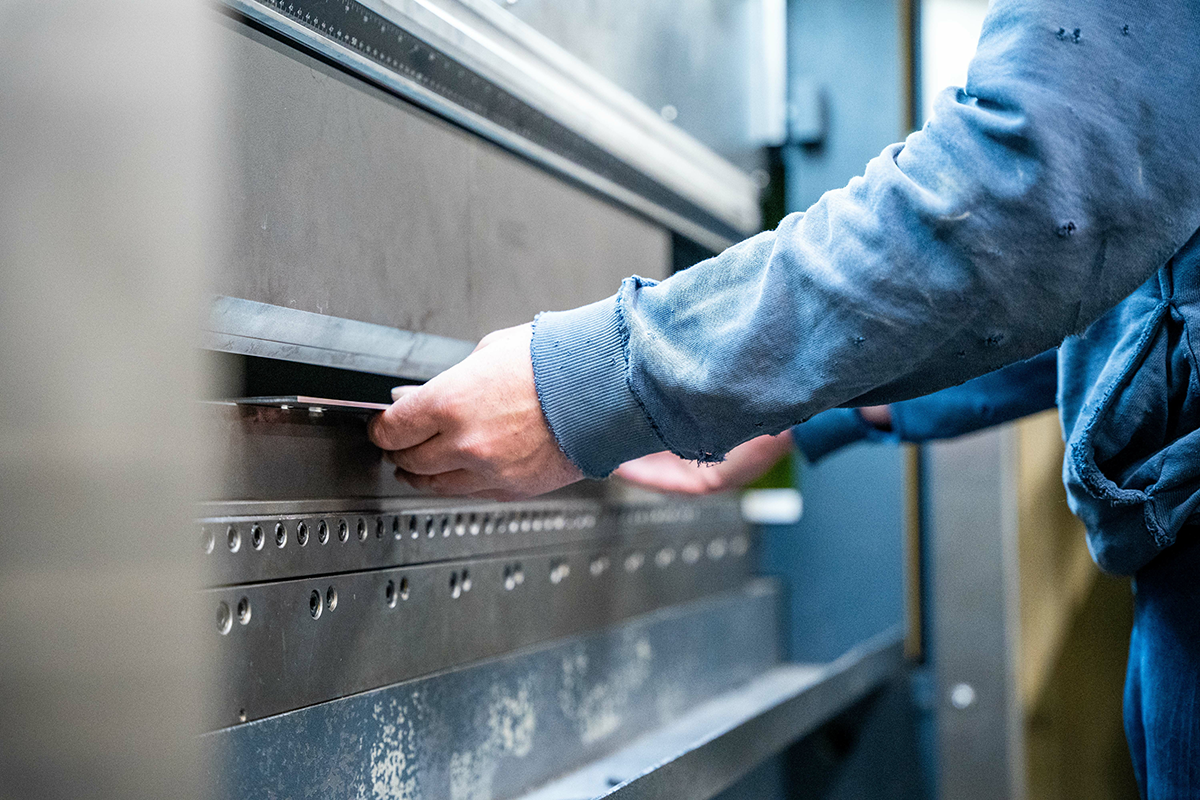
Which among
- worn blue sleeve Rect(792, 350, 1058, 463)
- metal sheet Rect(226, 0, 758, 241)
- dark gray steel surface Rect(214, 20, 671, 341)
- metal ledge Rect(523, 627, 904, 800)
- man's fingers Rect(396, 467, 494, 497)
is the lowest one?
metal ledge Rect(523, 627, 904, 800)

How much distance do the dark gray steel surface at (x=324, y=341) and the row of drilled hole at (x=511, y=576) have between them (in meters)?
0.15

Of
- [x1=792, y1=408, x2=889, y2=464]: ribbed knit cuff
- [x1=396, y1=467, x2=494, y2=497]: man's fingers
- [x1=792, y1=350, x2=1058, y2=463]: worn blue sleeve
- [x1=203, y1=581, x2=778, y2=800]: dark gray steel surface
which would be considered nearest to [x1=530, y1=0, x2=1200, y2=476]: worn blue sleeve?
[x1=396, y1=467, x2=494, y2=497]: man's fingers

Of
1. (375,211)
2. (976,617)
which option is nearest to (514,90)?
(375,211)

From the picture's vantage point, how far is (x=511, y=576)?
84 cm

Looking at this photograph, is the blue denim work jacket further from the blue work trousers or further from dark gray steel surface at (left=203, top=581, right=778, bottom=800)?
dark gray steel surface at (left=203, top=581, right=778, bottom=800)

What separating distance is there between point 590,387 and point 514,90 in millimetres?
343

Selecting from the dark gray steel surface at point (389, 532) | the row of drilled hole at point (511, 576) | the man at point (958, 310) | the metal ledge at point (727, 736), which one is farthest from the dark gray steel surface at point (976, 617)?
the man at point (958, 310)

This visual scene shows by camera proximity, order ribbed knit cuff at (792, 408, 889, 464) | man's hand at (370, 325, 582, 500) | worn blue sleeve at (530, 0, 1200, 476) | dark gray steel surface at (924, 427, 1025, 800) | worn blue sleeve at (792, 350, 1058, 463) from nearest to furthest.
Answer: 1. worn blue sleeve at (530, 0, 1200, 476)
2. man's hand at (370, 325, 582, 500)
3. worn blue sleeve at (792, 350, 1058, 463)
4. ribbed knit cuff at (792, 408, 889, 464)
5. dark gray steel surface at (924, 427, 1025, 800)

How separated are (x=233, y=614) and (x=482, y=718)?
282 millimetres

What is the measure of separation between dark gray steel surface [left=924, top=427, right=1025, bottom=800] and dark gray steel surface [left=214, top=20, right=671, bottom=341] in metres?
0.66

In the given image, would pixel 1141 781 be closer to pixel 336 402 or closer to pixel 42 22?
pixel 336 402

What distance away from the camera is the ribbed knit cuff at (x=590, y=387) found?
1.98 ft

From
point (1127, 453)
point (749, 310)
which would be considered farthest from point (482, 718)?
point (1127, 453)

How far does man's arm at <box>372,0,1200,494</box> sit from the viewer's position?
516 mm
